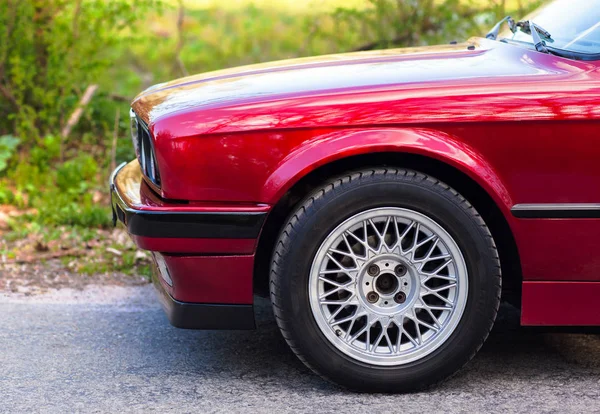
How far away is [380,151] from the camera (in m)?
3.29

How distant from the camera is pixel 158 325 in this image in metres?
4.32

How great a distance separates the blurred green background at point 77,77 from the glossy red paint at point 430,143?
2477 millimetres

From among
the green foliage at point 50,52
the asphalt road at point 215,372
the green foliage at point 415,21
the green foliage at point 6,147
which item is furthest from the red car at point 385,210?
the green foliage at point 415,21

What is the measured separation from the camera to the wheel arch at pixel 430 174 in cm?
327

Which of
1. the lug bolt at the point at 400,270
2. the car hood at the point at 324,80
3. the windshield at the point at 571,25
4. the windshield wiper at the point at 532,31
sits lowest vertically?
the lug bolt at the point at 400,270

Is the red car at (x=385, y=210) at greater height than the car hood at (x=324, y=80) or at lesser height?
lesser

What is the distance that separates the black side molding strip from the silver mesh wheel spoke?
10.4 inches

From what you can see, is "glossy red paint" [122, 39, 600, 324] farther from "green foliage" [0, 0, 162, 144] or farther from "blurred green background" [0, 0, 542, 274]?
"green foliage" [0, 0, 162, 144]

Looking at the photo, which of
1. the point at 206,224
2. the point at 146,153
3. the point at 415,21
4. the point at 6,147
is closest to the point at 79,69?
the point at 6,147

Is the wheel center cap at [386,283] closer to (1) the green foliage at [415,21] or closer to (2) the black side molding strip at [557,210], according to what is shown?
(2) the black side molding strip at [557,210]

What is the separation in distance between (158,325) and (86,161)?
2.55 m

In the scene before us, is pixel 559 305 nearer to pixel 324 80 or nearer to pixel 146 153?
pixel 324 80

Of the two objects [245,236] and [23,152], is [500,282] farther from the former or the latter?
[23,152]

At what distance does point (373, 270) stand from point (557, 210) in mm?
691
